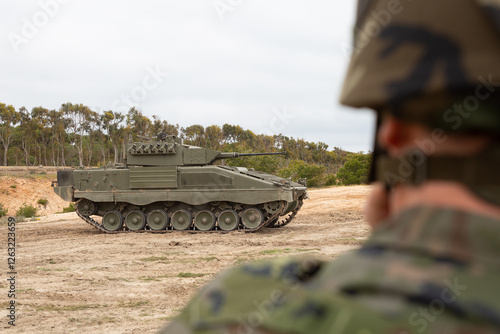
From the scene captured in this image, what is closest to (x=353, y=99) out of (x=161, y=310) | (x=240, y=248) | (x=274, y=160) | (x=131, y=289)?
(x=161, y=310)

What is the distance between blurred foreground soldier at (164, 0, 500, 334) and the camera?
618mm

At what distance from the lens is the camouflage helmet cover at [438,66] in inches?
26.0

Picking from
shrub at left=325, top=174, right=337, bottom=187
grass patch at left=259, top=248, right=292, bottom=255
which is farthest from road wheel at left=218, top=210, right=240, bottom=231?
shrub at left=325, top=174, right=337, bottom=187

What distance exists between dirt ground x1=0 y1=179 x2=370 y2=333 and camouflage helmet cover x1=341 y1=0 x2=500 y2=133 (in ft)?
18.1

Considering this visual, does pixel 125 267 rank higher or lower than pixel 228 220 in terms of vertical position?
lower

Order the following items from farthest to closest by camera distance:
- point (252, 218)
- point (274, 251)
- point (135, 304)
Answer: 1. point (252, 218)
2. point (274, 251)
3. point (135, 304)

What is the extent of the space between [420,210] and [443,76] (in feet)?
0.57

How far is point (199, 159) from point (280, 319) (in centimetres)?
1520

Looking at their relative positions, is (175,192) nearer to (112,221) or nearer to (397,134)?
(112,221)

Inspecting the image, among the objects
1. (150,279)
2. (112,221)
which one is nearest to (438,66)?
(150,279)

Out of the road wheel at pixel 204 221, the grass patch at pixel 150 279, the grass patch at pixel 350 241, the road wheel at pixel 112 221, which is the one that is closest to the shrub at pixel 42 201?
the road wheel at pixel 112 221

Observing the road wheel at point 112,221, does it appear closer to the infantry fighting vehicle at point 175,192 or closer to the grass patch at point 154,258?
the infantry fighting vehicle at point 175,192

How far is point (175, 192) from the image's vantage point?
15.1 meters

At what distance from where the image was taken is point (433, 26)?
68 centimetres
